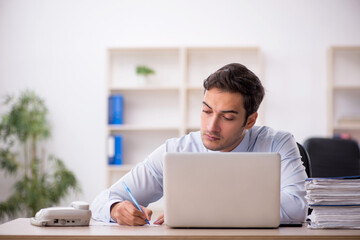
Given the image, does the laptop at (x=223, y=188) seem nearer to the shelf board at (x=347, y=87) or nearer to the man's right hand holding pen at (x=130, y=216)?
the man's right hand holding pen at (x=130, y=216)

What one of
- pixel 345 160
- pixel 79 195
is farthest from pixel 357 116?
pixel 79 195

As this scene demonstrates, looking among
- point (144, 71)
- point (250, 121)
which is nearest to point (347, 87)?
point (144, 71)

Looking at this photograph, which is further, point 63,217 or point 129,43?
point 129,43

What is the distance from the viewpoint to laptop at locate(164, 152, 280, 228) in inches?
57.6

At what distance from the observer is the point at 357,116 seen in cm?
497

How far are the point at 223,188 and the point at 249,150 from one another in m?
0.70

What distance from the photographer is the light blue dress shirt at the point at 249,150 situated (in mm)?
1770

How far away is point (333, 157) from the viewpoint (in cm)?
348

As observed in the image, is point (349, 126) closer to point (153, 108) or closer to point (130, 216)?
point (153, 108)

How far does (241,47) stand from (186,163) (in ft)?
11.8

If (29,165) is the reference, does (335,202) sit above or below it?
above

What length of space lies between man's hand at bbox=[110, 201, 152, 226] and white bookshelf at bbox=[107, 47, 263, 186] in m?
3.37

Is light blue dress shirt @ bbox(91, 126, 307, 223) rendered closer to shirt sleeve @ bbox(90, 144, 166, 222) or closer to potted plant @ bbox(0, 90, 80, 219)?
shirt sleeve @ bbox(90, 144, 166, 222)

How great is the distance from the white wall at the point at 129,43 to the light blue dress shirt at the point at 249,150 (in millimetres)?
3010
